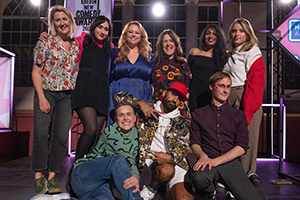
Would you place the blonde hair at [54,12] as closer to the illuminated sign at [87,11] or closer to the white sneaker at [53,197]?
the white sneaker at [53,197]

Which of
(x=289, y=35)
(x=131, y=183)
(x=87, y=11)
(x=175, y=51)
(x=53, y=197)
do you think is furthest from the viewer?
(x=87, y=11)

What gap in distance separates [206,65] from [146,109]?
777mm

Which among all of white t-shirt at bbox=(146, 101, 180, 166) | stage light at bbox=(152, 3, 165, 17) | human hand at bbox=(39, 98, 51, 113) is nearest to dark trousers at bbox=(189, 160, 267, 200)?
white t-shirt at bbox=(146, 101, 180, 166)

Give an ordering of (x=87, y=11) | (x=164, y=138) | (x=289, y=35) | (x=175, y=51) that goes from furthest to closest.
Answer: (x=87, y=11) < (x=289, y=35) < (x=175, y=51) < (x=164, y=138)

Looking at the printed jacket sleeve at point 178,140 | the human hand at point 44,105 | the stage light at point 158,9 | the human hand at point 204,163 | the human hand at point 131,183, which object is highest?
the stage light at point 158,9

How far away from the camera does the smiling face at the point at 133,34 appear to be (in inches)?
95.7

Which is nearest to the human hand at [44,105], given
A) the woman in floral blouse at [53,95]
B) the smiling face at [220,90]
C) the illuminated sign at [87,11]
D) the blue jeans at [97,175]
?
the woman in floral blouse at [53,95]

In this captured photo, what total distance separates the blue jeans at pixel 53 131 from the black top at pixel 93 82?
0.37 feet

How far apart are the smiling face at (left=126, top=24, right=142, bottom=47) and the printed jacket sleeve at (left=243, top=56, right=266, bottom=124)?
1.05 m

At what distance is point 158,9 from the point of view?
9148 mm

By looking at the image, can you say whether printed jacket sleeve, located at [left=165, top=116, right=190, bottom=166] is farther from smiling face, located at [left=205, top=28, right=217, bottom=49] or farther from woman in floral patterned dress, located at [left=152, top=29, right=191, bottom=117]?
smiling face, located at [left=205, top=28, right=217, bottom=49]

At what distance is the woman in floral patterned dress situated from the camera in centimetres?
242

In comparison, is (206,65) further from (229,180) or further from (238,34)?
(229,180)

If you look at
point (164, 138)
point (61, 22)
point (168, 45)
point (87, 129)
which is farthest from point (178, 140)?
point (61, 22)
